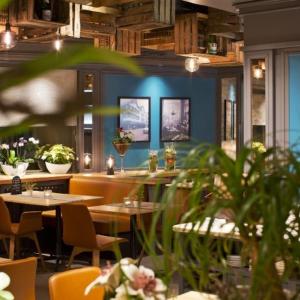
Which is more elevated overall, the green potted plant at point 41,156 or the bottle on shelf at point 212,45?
the bottle on shelf at point 212,45

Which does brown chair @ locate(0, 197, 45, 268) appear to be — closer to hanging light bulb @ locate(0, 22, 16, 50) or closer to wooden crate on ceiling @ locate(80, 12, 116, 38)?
hanging light bulb @ locate(0, 22, 16, 50)

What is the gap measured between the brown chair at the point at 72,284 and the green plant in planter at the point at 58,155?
5756 mm

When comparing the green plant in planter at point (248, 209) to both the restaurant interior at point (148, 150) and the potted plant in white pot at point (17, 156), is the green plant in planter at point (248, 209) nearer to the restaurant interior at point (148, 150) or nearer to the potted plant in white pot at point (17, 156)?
the restaurant interior at point (148, 150)

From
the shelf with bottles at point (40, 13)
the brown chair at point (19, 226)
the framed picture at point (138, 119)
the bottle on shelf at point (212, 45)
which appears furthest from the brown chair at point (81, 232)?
the framed picture at point (138, 119)

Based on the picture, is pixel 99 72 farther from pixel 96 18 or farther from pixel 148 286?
pixel 148 286

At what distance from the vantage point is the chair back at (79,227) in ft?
21.3

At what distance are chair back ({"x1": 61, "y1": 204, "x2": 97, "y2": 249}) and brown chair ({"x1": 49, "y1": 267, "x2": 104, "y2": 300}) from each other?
3.38 meters

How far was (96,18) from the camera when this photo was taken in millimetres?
7336

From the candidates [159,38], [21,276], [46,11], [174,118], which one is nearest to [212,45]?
[159,38]

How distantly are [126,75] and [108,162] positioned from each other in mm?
1749

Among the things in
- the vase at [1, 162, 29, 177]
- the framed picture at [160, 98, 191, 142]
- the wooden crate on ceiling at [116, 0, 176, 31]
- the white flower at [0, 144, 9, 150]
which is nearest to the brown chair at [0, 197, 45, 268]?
the vase at [1, 162, 29, 177]

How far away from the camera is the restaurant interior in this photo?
1.23m

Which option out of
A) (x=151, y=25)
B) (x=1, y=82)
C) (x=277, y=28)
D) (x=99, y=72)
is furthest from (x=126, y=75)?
(x=1, y=82)

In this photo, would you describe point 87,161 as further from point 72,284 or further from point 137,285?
point 137,285
